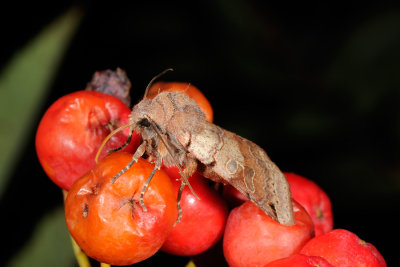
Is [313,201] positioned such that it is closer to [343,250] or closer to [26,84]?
[343,250]

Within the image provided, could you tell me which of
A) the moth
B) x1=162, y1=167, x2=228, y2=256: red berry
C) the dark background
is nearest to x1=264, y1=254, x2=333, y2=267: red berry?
the moth

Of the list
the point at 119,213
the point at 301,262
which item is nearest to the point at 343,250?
the point at 301,262

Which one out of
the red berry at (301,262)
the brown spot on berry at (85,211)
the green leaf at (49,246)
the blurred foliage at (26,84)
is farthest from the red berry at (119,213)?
the green leaf at (49,246)

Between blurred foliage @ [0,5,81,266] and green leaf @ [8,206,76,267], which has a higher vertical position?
blurred foliage @ [0,5,81,266]

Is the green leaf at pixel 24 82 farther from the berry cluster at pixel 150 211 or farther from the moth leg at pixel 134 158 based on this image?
the moth leg at pixel 134 158

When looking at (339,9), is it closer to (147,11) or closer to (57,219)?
(147,11)

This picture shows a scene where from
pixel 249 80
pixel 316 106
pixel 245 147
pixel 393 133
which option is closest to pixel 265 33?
pixel 249 80

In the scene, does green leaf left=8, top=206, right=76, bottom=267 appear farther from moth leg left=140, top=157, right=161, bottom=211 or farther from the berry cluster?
moth leg left=140, top=157, right=161, bottom=211
